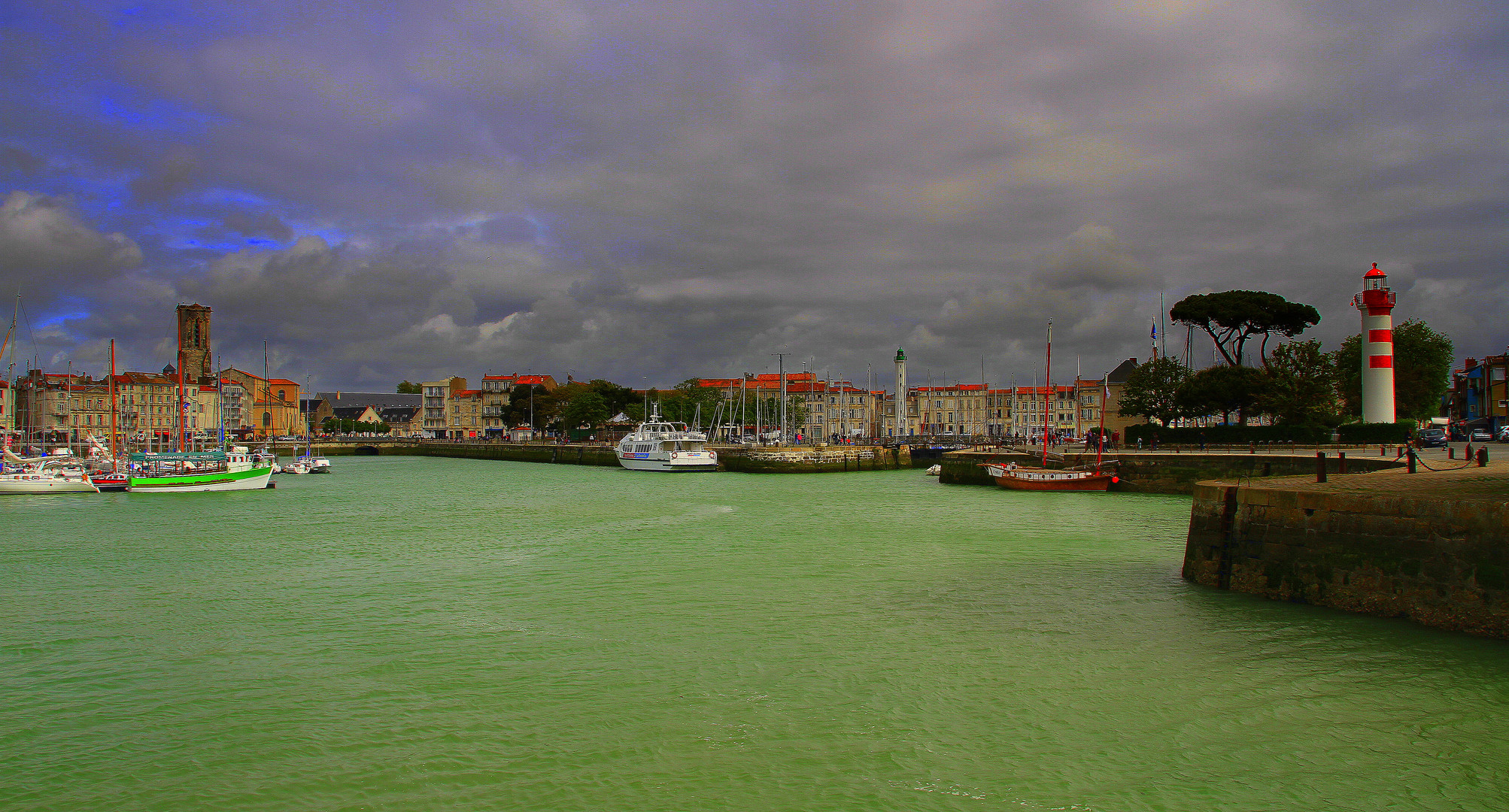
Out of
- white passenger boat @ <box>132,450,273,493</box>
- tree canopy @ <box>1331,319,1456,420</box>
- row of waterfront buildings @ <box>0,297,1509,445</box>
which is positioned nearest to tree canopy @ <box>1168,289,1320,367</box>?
tree canopy @ <box>1331,319,1456,420</box>

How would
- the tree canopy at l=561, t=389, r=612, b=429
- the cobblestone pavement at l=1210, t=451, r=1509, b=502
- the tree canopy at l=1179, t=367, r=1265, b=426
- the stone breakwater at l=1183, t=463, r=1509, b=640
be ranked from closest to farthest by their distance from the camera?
the stone breakwater at l=1183, t=463, r=1509, b=640 < the cobblestone pavement at l=1210, t=451, r=1509, b=502 < the tree canopy at l=1179, t=367, r=1265, b=426 < the tree canopy at l=561, t=389, r=612, b=429

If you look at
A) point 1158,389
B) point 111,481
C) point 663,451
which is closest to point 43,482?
point 111,481

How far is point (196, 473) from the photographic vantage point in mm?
42406

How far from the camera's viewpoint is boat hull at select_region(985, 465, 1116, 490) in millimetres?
37625

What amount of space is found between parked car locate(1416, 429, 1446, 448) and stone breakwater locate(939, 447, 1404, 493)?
1.80 metres

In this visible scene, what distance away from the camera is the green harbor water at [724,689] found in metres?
7.59

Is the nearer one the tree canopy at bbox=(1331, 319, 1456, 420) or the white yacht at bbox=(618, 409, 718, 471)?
the tree canopy at bbox=(1331, 319, 1456, 420)

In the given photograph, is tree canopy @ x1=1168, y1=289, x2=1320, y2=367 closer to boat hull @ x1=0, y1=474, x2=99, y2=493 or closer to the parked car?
the parked car

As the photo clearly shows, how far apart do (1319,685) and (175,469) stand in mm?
47133

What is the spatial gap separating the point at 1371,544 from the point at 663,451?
53.3 m

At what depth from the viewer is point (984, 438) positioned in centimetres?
8412

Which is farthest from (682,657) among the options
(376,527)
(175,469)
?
(175,469)

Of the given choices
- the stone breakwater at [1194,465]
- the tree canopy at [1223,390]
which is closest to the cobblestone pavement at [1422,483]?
the stone breakwater at [1194,465]

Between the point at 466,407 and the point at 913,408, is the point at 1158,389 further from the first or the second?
the point at 466,407
